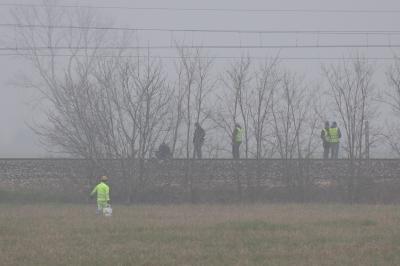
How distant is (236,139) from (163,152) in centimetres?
324

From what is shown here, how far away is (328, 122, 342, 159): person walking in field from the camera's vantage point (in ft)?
96.3

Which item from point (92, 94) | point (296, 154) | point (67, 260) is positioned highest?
point (92, 94)

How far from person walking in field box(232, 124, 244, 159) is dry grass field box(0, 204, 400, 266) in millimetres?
12613

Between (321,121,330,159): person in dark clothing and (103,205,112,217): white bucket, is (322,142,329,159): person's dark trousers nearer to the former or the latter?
(321,121,330,159): person in dark clothing

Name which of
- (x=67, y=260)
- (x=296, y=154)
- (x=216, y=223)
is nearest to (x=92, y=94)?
(x=296, y=154)

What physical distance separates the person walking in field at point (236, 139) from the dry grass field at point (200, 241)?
1261cm

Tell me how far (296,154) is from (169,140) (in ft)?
18.5

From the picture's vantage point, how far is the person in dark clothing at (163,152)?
29.2 m


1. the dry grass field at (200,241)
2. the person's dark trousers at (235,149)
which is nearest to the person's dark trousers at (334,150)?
the person's dark trousers at (235,149)

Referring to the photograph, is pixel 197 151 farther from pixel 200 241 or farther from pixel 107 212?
pixel 200 241

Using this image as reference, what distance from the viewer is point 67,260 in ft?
36.8

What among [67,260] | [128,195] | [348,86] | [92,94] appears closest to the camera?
[67,260]

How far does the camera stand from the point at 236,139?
98.2ft

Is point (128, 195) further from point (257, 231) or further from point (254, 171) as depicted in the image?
point (257, 231)
